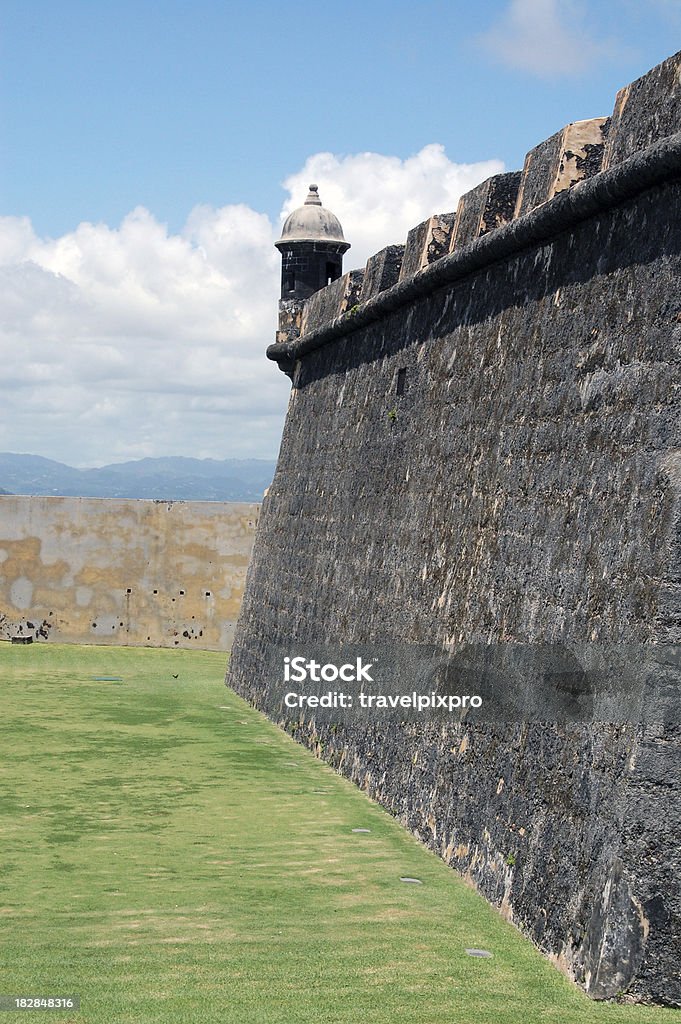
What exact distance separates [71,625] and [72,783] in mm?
11411

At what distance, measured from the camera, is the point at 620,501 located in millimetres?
6184

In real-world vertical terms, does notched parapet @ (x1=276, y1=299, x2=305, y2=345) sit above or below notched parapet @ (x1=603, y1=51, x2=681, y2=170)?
above

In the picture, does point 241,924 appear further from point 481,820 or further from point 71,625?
point 71,625

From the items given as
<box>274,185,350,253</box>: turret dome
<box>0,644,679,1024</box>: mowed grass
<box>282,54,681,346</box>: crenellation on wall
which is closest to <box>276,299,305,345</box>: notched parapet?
<box>274,185,350,253</box>: turret dome

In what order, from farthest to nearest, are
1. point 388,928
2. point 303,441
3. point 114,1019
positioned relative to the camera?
point 303,441, point 388,928, point 114,1019

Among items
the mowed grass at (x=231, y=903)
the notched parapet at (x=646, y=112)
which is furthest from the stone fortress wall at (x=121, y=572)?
the notched parapet at (x=646, y=112)

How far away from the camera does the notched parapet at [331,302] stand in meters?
13.6

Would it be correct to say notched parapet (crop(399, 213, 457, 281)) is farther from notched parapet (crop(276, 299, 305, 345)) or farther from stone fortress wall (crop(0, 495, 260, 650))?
stone fortress wall (crop(0, 495, 260, 650))

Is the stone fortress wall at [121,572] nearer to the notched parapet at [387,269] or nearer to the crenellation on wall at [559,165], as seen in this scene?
the notched parapet at [387,269]

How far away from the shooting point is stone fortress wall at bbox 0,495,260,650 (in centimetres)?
2067

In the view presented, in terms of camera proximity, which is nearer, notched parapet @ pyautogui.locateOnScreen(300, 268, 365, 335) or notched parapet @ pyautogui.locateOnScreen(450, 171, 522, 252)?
notched parapet @ pyautogui.locateOnScreen(450, 171, 522, 252)

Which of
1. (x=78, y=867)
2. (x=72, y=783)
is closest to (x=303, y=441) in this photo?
(x=72, y=783)

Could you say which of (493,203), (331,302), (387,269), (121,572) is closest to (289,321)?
(331,302)

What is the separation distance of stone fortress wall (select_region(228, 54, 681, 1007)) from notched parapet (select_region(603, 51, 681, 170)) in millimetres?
18
